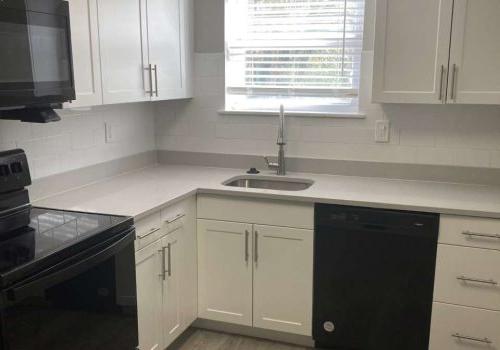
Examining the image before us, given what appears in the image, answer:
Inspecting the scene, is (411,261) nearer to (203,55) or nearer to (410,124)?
(410,124)

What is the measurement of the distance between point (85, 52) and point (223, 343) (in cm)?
171

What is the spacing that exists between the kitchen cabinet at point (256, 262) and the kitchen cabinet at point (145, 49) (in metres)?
0.70

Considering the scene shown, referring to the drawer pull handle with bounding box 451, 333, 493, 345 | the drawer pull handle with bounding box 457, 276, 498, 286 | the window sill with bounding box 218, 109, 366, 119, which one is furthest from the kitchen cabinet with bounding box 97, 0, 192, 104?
the drawer pull handle with bounding box 451, 333, 493, 345

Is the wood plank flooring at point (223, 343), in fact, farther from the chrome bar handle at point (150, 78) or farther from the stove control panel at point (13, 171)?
the chrome bar handle at point (150, 78)

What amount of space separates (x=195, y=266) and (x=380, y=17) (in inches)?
64.5

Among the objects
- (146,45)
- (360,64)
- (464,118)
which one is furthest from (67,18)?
(464,118)

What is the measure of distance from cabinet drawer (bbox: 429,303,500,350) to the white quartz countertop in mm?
476

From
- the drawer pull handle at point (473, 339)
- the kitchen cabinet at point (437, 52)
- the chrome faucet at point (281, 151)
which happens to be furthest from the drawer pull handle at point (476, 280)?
the chrome faucet at point (281, 151)

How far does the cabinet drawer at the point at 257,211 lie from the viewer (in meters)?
2.60

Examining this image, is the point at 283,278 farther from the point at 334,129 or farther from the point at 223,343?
the point at 334,129

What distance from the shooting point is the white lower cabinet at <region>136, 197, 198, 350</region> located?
230 centimetres

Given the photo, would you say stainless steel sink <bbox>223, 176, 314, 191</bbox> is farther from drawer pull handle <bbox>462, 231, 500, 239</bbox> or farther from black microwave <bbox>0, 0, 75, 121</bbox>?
black microwave <bbox>0, 0, 75, 121</bbox>

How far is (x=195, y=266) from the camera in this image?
2.81 metres

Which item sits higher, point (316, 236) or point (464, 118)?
point (464, 118)
